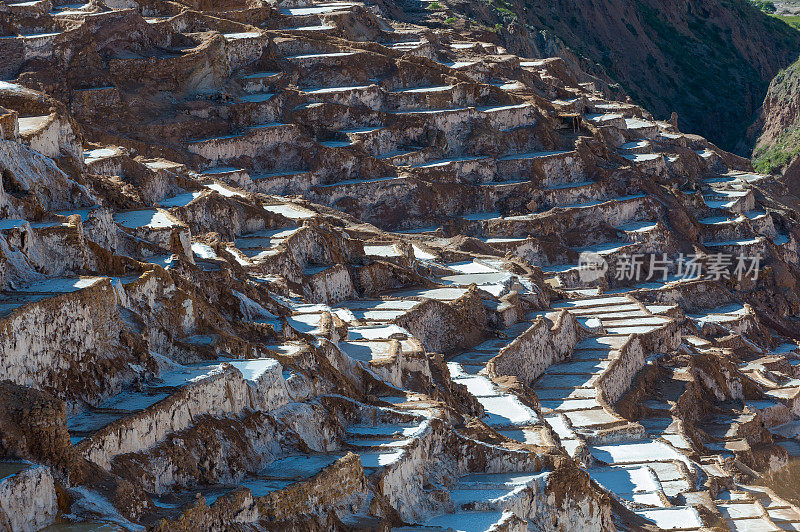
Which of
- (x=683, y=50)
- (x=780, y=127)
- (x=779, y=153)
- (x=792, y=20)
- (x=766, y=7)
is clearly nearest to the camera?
(x=779, y=153)

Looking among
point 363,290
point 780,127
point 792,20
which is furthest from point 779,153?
point 363,290

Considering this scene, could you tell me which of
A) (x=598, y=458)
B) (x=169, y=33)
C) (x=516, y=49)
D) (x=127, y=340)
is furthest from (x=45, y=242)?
(x=516, y=49)

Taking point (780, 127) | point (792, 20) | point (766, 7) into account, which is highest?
point (792, 20)

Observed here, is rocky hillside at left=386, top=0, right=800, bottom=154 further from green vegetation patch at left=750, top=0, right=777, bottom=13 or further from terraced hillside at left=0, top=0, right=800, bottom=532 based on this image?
terraced hillside at left=0, top=0, right=800, bottom=532

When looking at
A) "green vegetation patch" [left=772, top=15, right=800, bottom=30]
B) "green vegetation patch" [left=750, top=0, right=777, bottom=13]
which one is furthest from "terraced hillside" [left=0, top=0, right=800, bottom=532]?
"green vegetation patch" [left=750, top=0, right=777, bottom=13]

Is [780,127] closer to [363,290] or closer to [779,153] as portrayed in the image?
[779,153]

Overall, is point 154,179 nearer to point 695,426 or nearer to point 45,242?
point 45,242
